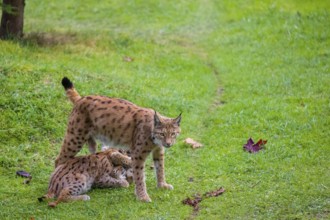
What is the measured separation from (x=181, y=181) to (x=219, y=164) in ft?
3.24

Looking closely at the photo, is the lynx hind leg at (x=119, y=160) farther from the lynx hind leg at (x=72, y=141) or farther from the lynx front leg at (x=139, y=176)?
the lynx front leg at (x=139, y=176)

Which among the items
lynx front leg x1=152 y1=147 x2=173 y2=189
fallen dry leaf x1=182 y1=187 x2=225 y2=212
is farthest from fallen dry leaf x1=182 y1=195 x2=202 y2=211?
lynx front leg x1=152 y1=147 x2=173 y2=189

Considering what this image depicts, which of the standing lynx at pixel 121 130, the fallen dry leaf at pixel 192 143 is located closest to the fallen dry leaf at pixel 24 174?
the standing lynx at pixel 121 130

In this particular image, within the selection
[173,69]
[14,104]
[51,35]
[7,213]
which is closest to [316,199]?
[7,213]

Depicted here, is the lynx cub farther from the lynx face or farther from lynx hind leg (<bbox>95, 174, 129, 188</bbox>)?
the lynx face

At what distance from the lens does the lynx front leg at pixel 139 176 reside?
10.5 meters

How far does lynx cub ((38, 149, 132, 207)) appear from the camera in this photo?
10.5 metres

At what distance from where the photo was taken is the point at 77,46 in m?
19.5

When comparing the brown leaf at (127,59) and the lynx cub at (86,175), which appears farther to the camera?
the brown leaf at (127,59)

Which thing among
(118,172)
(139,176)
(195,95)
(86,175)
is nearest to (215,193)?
(139,176)

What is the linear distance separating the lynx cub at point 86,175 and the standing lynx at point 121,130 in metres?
0.32

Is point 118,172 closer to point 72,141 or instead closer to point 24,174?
point 72,141

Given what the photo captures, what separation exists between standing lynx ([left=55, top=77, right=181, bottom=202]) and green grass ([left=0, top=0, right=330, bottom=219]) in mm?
542

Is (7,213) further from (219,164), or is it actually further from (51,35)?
(51,35)
